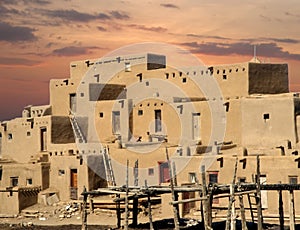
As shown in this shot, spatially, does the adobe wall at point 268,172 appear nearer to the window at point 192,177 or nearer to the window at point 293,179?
the window at point 293,179

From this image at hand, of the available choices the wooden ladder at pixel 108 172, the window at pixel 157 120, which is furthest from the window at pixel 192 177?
the window at pixel 157 120

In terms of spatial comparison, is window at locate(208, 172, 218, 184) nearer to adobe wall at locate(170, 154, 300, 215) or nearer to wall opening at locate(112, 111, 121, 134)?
adobe wall at locate(170, 154, 300, 215)

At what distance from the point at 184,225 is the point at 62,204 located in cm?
884

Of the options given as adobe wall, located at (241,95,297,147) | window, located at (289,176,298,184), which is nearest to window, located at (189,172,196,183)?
adobe wall, located at (241,95,297,147)

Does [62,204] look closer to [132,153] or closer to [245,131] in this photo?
[132,153]

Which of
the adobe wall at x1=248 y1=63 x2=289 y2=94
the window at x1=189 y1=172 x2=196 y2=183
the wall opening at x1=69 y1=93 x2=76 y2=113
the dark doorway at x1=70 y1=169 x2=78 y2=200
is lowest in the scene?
the dark doorway at x1=70 y1=169 x2=78 y2=200

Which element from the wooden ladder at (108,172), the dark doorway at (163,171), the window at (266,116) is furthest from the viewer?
the wooden ladder at (108,172)

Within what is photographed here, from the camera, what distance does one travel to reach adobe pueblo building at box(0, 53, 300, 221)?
93.6 feet

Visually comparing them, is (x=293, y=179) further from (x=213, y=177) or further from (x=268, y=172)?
(x=213, y=177)

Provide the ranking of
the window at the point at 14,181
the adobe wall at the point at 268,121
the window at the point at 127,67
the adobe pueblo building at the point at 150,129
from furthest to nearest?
the window at the point at 127,67 → the window at the point at 14,181 → the adobe wall at the point at 268,121 → the adobe pueblo building at the point at 150,129

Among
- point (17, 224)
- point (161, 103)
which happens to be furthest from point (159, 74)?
point (17, 224)

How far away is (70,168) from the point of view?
3167cm

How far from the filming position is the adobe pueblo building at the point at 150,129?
93.6ft

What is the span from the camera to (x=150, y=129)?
34531 mm
